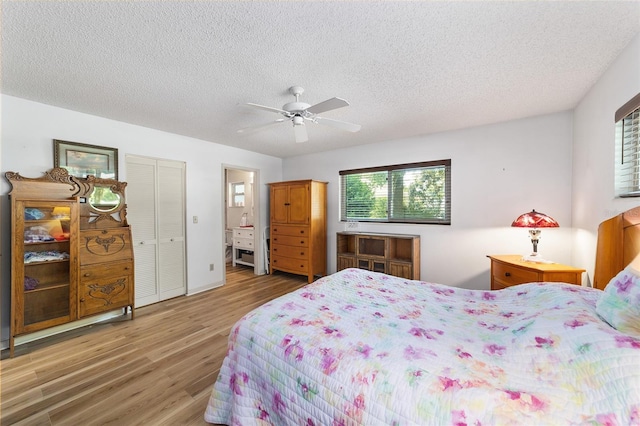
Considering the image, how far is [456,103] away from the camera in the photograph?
2.57 meters

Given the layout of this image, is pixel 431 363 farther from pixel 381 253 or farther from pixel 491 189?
pixel 381 253

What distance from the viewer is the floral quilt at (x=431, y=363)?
0.80 metres

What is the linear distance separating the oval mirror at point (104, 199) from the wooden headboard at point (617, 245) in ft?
14.7

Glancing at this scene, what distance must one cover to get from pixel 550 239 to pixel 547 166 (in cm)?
85

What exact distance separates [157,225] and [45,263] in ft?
3.77

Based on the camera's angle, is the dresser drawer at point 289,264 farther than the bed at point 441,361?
Yes

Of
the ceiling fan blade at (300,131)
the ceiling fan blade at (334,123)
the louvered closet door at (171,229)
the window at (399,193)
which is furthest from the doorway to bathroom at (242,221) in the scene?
the ceiling fan blade at (334,123)

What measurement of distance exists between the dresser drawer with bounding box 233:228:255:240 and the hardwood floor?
2.12m

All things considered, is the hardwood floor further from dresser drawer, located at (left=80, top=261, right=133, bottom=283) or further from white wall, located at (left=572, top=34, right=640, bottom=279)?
white wall, located at (left=572, top=34, right=640, bottom=279)

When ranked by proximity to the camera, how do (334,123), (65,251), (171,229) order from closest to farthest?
(334,123) → (65,251) → (171,229)

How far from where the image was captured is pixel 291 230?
15.1 feet

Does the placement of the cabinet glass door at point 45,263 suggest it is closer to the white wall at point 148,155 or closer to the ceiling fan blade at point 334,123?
the white wall at point 148,155

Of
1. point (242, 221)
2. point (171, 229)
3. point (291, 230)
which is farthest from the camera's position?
point (242, 221)

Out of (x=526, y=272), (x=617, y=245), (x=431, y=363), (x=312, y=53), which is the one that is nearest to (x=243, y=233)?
(x=312, y=53)
